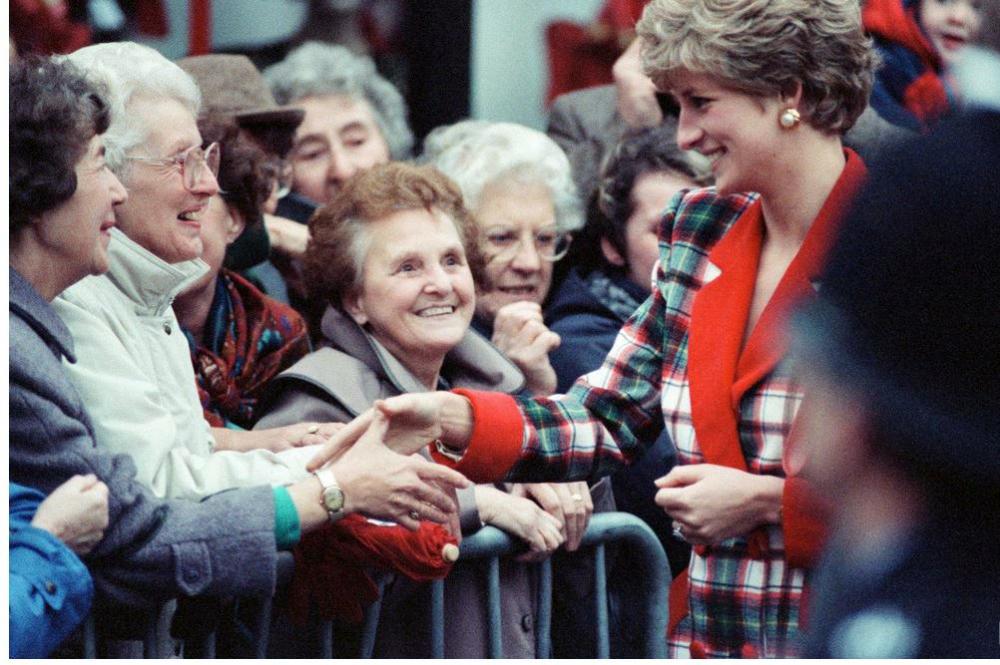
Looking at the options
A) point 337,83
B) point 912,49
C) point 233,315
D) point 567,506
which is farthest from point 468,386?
point 912,49

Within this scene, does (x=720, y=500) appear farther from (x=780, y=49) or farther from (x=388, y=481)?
(x=780, y=49)

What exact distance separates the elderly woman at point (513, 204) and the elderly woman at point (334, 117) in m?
0.64

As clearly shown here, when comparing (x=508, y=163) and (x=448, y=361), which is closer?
(x=448, y=361)

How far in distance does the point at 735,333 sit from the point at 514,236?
169 centimetres

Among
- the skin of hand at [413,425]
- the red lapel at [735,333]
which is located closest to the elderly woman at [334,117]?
the skin of hand at [413,425]

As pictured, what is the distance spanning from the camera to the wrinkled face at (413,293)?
4082 mm

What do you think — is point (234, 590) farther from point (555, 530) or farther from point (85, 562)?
point (555, 530)

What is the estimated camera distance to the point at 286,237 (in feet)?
16.3

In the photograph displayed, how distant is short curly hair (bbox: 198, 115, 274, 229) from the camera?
425 centimetres

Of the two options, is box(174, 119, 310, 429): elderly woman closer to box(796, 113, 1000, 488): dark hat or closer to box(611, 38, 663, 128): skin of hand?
box(611, 38, 663, 128): skin of hand

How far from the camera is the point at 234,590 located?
3.12 m

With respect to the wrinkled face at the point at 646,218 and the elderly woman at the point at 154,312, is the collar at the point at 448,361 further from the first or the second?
the wrinkled face at the point at 646,218

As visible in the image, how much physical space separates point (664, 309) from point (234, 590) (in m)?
1.04

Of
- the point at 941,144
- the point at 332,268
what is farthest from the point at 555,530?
the point at 941,144
